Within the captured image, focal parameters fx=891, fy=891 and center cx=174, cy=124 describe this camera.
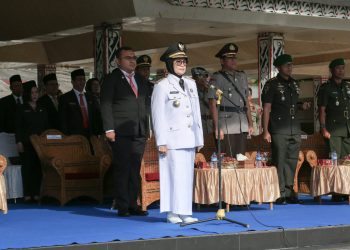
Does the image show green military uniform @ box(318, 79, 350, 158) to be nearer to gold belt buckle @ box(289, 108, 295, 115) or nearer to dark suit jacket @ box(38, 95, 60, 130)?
gold belt buckle @ box(289, 108, 295, 115)

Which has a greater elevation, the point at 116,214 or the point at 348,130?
the point at 348,130

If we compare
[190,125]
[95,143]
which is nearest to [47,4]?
[95,143]

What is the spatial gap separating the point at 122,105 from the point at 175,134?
1.17 meters

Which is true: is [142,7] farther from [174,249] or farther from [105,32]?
[174,249]

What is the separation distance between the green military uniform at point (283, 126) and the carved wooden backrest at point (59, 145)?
2.59 meters

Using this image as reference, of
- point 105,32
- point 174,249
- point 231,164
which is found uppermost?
point 105,32

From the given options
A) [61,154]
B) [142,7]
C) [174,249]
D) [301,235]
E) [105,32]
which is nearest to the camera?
[174,249]

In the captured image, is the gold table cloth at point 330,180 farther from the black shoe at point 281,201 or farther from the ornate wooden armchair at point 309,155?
the ornate wooden armchair at point 309,155

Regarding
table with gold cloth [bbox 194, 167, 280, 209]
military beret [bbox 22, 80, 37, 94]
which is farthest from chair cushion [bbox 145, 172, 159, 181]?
military beret [bbox 22, 80, 37, 94]

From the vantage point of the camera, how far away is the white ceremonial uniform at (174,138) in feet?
30.3

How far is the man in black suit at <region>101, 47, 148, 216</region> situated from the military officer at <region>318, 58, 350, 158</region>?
3191 millimetres

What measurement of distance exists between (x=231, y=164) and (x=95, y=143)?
256cm

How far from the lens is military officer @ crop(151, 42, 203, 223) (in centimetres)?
924

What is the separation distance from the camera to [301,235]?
9062mm
